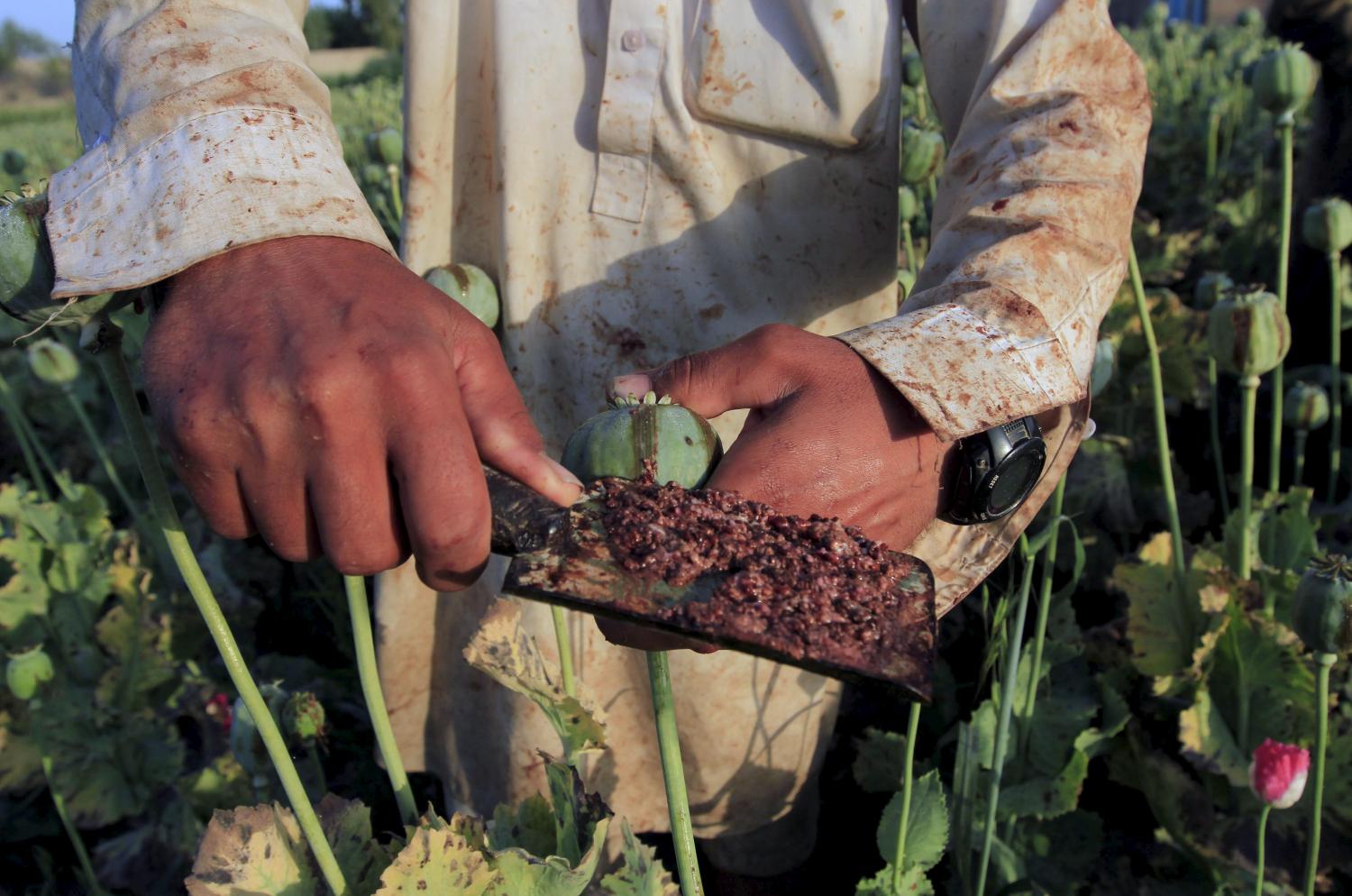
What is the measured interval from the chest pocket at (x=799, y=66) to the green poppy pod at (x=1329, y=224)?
1.27m

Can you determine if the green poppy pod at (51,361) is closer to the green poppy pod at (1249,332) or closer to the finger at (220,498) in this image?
the finger at (220,498)

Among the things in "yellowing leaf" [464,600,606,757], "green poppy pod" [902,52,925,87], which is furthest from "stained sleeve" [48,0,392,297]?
"green poppy pod" [902,52,925,87]

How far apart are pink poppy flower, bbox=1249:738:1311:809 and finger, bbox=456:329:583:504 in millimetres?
1066

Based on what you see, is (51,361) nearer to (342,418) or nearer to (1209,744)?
(342,418)

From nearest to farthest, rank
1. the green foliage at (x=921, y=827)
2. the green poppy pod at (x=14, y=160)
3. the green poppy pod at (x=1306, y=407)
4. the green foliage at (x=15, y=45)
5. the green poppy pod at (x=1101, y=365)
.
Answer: the green foliage at (x=921, y=827) → the green poppy pod at (x=1101, y=365) → the green poppy pod at (x=1306, y=407) → the green poppy pod at (x=14, y=160) → the green foliage at (x=15, y=45)

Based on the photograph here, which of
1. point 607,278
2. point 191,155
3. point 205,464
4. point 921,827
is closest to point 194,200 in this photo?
point 191,155

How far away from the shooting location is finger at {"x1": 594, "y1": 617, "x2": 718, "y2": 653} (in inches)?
36.4

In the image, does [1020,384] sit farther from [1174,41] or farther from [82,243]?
[1174,41]

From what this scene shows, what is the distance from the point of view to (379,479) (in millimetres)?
859

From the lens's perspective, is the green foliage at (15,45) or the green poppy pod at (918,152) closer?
the green poppy pod at (918,152)

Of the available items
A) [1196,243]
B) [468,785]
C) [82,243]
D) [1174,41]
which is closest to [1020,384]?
[82,243]

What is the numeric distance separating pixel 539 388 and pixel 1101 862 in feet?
4.32

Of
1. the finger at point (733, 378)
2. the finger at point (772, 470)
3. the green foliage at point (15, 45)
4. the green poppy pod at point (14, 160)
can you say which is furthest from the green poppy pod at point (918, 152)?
the green foliage at point (15, 45)

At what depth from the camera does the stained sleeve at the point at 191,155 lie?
38.9 inches
